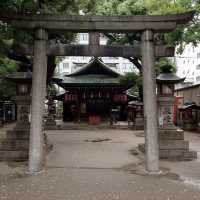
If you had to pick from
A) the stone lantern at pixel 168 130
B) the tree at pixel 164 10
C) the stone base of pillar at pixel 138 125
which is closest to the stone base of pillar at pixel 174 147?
the stone lantern at pixel 168 130

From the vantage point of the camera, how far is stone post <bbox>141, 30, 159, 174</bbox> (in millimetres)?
11047

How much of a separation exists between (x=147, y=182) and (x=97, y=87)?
2669 centimetres

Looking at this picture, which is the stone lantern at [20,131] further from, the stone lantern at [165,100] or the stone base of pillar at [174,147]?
the stone lantern at [165,100]

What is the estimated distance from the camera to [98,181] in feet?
31.7

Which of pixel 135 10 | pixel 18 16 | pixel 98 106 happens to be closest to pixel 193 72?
pixel 98 106

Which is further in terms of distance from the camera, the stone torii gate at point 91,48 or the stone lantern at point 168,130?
the stone lantern at point 168,130

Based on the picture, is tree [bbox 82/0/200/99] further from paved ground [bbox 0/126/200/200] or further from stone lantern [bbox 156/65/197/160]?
paved ground [bbox 0/126/200/200]

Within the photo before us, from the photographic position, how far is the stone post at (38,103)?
10998 millimetres

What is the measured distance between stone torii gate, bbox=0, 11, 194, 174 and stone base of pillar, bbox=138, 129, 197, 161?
3047 millimetres

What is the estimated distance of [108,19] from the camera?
1128cm

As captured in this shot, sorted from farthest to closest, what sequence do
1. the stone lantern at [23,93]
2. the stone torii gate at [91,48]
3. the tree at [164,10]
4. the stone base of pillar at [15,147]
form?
the tree at [164,10]
the stone lantern at [23,93]
the stone base of pillar at [15,147]
the stone torii gate at [91,48]

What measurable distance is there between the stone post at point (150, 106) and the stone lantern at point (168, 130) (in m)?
3.05

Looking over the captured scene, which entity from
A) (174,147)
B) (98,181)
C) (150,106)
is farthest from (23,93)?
(174,147)

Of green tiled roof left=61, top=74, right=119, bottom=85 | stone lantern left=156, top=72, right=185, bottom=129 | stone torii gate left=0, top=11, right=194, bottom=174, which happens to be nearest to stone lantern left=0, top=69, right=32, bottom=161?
stone torii gate left=0, top=11, right=194, bottom=174
